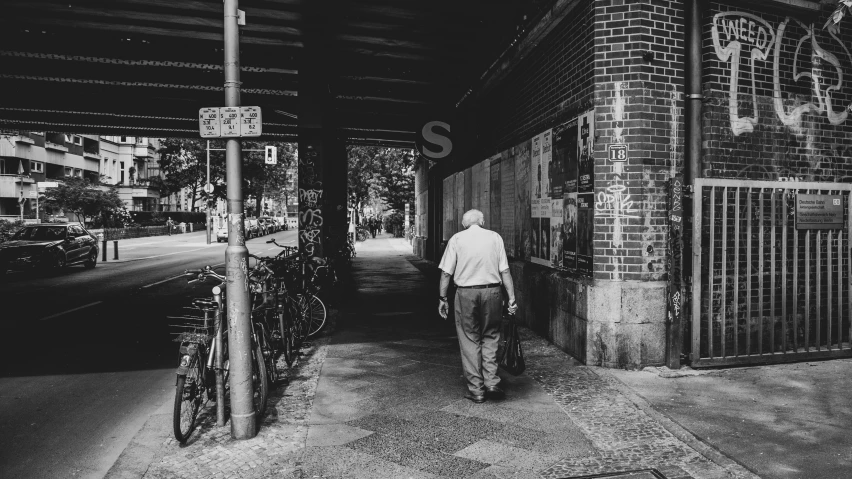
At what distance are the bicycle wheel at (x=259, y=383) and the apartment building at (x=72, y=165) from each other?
98.7ft

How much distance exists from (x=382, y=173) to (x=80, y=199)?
64.5ft

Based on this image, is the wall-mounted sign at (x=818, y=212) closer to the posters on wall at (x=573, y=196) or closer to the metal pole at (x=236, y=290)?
the posters on wall at (x=573, y=196)

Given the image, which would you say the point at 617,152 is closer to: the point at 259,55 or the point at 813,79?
the point at 813,79

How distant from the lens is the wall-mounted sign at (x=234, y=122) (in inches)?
191

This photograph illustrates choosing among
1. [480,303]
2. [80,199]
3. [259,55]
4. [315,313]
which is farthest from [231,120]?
[80,199]

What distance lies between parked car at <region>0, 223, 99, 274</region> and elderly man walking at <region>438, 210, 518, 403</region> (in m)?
17.4

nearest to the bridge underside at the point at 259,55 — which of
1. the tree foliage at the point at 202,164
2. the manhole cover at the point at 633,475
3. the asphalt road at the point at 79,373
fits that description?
the asphalt road at the point at 79,373

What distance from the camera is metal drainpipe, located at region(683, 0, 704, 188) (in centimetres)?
678

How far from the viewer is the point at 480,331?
5801 millimetres

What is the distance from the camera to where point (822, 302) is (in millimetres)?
7406

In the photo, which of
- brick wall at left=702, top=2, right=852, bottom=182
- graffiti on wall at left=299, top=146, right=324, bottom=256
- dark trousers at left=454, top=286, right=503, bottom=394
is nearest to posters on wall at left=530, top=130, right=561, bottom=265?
brick wall at left=702, top=2, right=852, bottom=182

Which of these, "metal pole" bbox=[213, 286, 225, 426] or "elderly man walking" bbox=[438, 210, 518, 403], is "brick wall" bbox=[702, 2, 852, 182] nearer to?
"elderly man walking" bbox=[438, 210, 518, 403]

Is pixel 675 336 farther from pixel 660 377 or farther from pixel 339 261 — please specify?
pixel 339 261

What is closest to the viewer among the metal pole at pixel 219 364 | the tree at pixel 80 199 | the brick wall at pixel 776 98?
the metal pole at pixel 219 364
